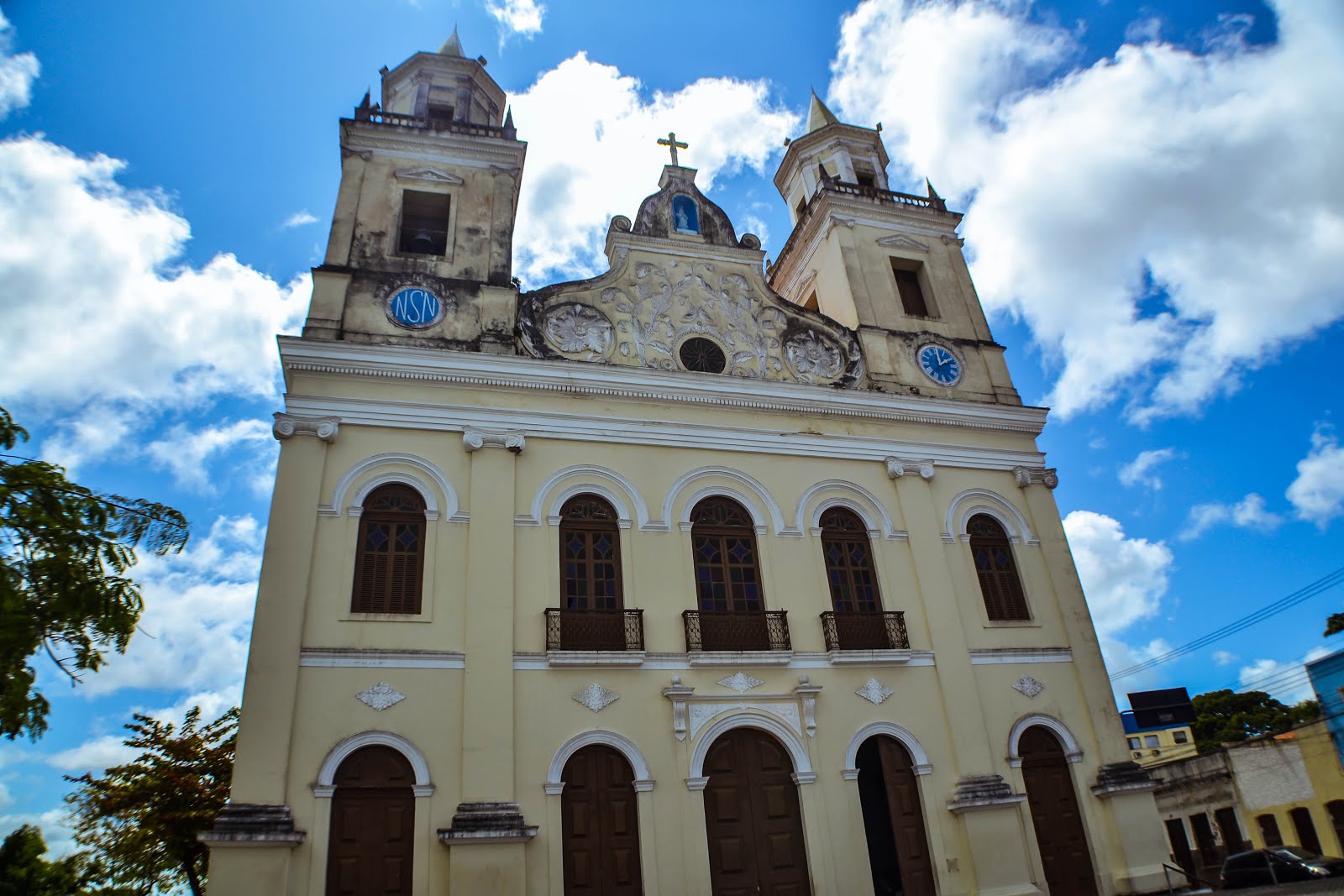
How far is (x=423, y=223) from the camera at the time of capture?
49.0 ft

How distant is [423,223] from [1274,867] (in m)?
19.4

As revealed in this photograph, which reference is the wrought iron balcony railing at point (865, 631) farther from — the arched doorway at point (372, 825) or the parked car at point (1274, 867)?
the parked car at point (1274, 867)

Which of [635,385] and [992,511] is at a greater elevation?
[635,385]

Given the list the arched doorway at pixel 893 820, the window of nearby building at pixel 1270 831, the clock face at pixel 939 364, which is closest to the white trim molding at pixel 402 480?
the arched doorway at pixel 893 820

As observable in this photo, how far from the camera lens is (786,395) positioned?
1409cm

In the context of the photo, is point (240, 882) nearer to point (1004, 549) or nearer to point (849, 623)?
point (849, 623)

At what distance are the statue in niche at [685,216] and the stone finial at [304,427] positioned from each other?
7.11 m

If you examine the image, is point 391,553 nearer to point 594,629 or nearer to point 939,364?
point 594,629

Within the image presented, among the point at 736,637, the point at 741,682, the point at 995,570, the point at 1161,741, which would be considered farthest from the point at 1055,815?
the point at 1161,741

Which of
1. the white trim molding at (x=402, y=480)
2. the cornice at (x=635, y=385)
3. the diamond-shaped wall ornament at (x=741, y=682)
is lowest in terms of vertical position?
the diamond-shaped wall ornament at (x=741, y=682)

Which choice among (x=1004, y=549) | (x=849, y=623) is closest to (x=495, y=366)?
(x=849, y=623)

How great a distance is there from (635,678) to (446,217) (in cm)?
863

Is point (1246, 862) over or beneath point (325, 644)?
beneath

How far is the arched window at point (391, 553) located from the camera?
11.1 m
